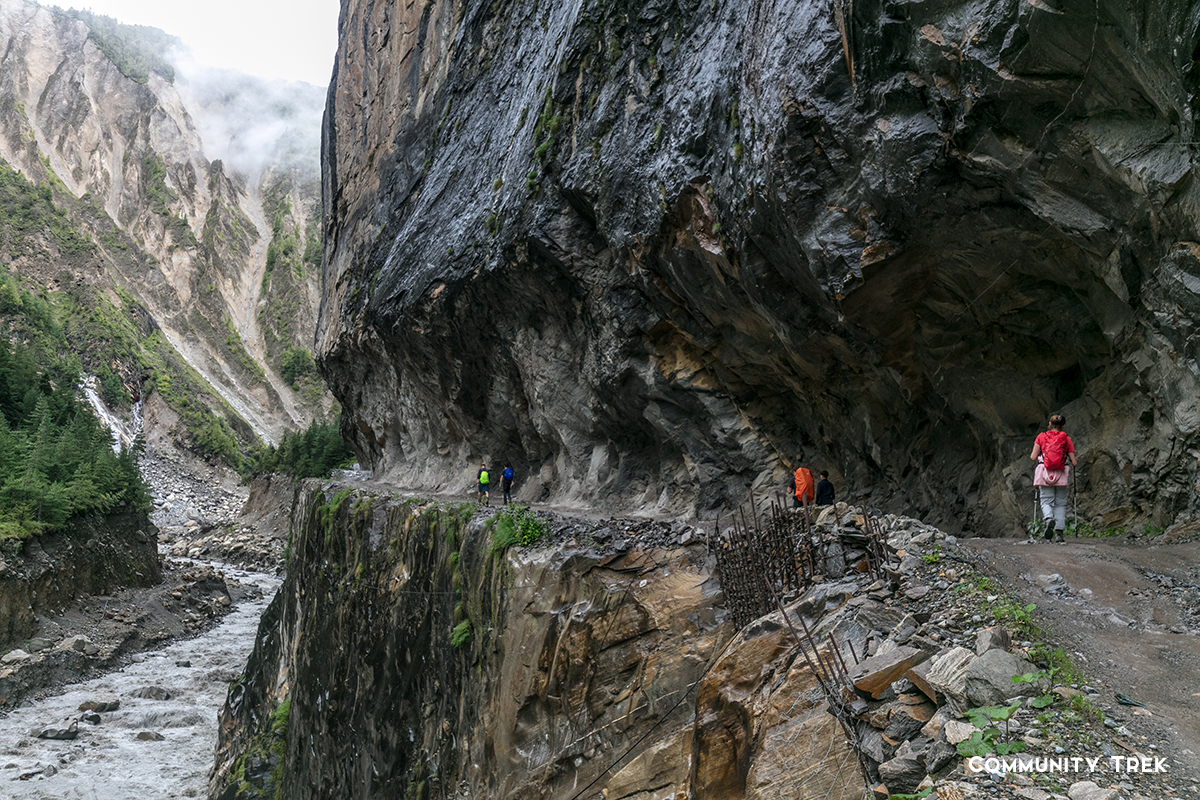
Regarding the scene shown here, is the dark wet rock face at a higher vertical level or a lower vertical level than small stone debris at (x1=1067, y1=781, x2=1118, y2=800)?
higher

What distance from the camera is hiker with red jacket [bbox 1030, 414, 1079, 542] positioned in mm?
6926

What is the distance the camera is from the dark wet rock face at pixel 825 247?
5.82 metres

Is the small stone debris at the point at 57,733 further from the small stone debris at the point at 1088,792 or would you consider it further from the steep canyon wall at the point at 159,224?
the steep canyon wall at the point at 159,224

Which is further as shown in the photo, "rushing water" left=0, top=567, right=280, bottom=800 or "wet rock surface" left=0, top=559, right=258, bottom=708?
"wet rock surface" left=0, top=559, right=258, bottom=708

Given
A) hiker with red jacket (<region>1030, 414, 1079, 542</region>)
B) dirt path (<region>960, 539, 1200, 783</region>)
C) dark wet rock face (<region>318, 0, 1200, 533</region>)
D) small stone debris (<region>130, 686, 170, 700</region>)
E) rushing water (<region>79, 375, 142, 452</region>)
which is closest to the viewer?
dirt path (<region>960, 539, 1200, 783</region>)

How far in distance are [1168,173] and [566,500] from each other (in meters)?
12.9

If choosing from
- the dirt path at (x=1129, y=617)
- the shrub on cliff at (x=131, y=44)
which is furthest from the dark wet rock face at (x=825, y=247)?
the shrub on cliff at (x=131, y=44)

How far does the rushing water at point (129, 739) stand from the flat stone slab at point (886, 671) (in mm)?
18962

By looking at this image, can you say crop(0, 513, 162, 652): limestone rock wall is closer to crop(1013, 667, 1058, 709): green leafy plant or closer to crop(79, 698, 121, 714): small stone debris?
crop(79, 698, 121, 714): small stone debris

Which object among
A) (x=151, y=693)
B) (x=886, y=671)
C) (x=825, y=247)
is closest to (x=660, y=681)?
(x=886, y=671)

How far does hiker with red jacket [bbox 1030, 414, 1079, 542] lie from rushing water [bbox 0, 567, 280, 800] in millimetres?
19347

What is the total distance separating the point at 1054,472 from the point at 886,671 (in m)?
4.20

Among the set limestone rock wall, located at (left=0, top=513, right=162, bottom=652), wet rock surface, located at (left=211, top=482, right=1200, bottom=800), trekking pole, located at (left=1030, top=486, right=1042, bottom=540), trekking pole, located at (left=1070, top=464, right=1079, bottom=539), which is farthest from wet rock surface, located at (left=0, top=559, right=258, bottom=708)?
trekking pole, located at (left=1070, top=464, right=1079, bottom=539)

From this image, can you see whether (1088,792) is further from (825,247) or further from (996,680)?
(825,247)
